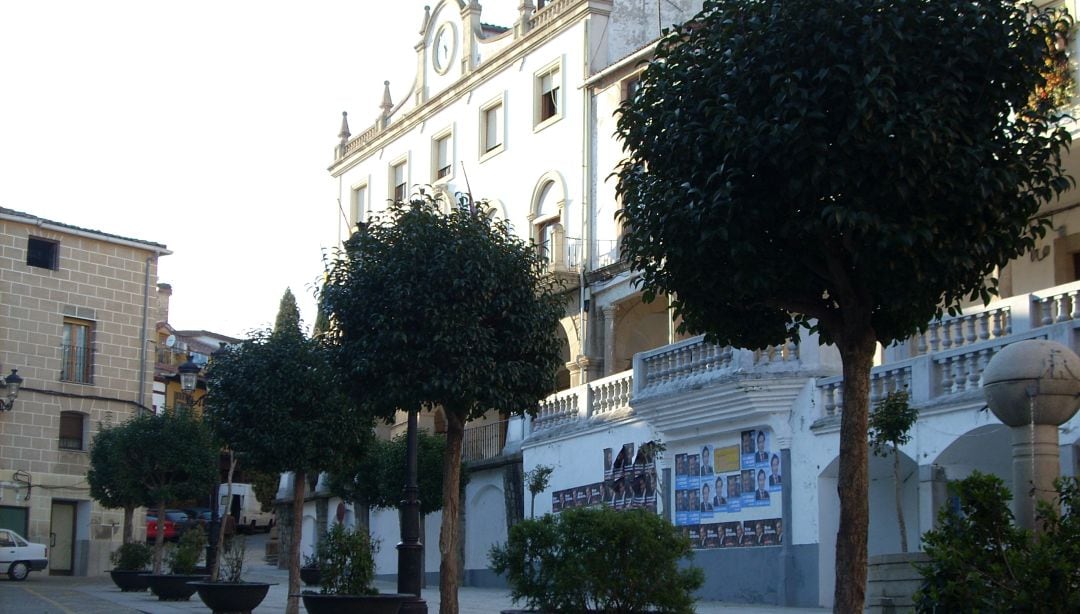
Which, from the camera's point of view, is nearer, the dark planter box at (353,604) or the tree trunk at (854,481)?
the tree trunk at (854,481)

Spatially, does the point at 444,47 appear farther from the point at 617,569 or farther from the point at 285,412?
the point at 617,569

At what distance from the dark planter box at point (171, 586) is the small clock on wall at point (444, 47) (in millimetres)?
19406

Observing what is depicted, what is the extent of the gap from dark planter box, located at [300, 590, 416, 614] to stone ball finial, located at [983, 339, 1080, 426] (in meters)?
7.62

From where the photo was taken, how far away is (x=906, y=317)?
1068cm

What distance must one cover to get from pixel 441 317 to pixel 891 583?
706 centimetres

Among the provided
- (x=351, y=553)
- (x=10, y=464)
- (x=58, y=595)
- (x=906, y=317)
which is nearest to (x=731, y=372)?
(x=351, y=553)

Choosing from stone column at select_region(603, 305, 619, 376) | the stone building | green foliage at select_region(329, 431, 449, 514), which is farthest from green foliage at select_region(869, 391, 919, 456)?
the stone building

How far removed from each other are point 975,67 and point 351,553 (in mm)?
9013

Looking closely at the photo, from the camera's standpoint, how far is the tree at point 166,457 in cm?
3281

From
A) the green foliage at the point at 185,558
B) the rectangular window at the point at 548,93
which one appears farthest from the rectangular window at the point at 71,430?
the rectangular window at the point at 548,93

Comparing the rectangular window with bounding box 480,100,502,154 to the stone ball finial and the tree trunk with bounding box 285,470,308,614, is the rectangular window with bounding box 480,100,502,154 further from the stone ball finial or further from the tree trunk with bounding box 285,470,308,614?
the stone ball finial

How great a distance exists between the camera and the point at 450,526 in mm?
16562

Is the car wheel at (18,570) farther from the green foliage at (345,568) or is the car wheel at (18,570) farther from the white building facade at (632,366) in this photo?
the green foliage at (345,568)

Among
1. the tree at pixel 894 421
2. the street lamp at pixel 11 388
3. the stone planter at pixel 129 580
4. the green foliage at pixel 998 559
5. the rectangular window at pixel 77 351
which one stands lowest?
the stone planter at pixel 129 580
